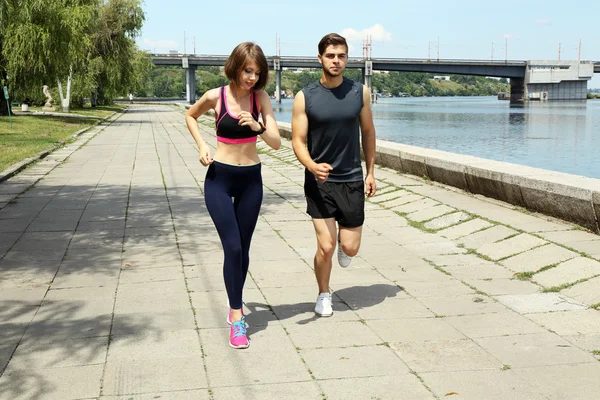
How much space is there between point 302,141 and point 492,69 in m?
94.4

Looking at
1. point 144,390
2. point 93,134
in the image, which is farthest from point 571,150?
point 144,390

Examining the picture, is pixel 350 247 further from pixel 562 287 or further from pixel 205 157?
pixel 562 287

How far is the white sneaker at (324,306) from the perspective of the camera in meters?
5.03

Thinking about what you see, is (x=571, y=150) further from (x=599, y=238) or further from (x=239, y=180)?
(x=239, y=180)

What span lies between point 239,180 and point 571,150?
28.9 meters

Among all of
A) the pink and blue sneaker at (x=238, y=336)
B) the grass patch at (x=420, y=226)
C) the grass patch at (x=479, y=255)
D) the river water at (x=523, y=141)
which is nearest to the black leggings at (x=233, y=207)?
the pink and blue sneaker at (x=238, y=336)

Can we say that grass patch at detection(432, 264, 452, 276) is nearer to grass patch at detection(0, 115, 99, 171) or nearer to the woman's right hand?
the woman's right hand

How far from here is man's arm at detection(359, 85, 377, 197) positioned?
4.88 meters

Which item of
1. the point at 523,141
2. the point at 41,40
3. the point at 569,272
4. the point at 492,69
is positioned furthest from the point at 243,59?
the point at 492,69

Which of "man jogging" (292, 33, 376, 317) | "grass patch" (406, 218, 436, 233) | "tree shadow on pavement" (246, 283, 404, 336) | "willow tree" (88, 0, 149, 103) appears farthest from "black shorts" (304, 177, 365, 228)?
"willow tree" (88, 0, 149, 103)

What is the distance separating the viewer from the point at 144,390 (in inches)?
147

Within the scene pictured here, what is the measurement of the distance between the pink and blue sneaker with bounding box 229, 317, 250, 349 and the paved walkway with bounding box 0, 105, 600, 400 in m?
0.06

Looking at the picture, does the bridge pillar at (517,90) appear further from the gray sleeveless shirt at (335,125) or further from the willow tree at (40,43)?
the gray sleeveless shirt at (335,125)

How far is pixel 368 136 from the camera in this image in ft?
16.6
